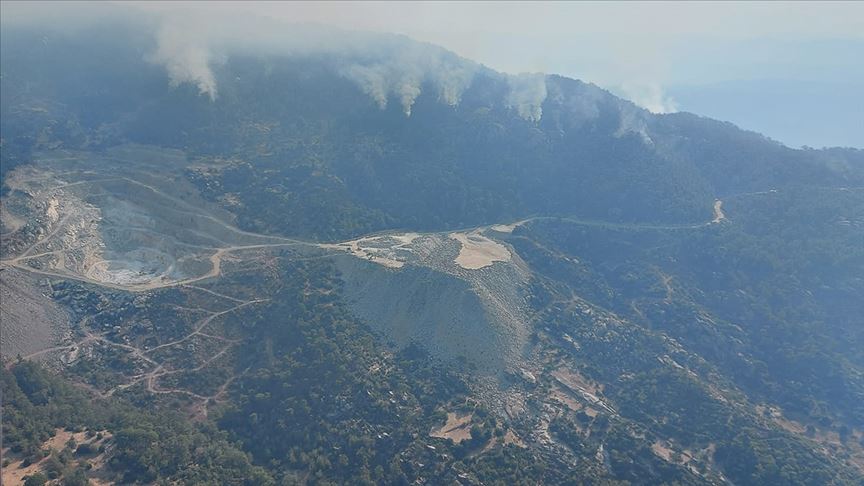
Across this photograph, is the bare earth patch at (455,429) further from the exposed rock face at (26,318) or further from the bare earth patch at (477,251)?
the exposed rock face at (26,318)

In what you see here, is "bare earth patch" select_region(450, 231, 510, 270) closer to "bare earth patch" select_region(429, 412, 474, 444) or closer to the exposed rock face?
"bare earth patch" select_region(429, 412, 474, 444)

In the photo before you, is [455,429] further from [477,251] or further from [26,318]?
[26,318]

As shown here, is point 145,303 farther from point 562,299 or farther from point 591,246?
point 591,246

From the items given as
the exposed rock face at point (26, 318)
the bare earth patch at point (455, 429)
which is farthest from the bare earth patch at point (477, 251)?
the exposed rock face at point (26, 318)

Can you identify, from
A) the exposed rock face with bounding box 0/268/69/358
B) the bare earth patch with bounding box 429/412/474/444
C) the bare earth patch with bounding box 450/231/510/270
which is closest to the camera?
the bare earth patch with bounding box 429/412/474/444

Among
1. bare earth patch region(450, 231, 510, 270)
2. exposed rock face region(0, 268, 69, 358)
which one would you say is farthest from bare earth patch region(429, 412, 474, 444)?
exposed rock face region(0, 268, 69, 358)

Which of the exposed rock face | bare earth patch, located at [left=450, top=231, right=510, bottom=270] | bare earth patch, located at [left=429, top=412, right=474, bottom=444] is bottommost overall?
the exposed rock face

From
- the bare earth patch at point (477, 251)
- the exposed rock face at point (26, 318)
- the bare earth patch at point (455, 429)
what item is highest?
the bare earth patch at point (477, 251)

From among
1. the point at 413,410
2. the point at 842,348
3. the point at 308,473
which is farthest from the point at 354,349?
the point at 842,348

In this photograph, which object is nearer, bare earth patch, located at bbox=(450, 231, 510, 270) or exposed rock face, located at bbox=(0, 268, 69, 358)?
exposed rock face, located at bbox=(0, 268, 69, 358)

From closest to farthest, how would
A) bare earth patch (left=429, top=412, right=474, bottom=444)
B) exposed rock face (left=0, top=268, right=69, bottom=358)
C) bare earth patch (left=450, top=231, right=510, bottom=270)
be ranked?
1. bare earth patch (left=429, top=412, right=474, bottom=444)
2. exposed rock face (left=0, top=268, right=69, bottom=358)
3. bare earth patch (left=450, top=231, right=510, bottom=270)
